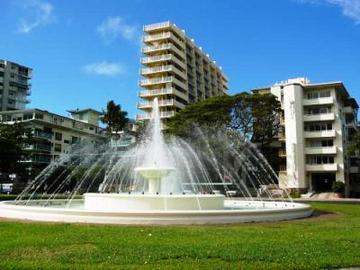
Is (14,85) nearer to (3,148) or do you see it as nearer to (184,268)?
(3,148)

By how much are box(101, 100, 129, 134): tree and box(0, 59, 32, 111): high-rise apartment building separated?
50356mm

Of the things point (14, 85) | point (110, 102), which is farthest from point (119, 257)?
point (14, 85)

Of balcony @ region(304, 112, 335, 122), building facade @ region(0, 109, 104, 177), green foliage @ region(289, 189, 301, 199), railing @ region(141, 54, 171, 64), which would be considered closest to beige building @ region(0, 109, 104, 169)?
building facade @ region(0, 109, 104, 177)

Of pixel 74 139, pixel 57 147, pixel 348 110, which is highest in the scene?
pixel 348 110

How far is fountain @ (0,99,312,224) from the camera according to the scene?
18.3 m

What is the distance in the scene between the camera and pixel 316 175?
253 ft

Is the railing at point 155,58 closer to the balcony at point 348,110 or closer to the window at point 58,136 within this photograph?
the window at point 58,136

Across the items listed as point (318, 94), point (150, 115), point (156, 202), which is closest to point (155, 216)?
point (156, 202)

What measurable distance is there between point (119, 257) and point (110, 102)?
79988 mm

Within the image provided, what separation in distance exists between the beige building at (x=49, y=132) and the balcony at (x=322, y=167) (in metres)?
56.4

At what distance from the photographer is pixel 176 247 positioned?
38.0 ft

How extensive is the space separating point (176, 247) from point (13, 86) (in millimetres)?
127494

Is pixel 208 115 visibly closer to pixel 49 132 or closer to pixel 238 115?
pixel 238 115

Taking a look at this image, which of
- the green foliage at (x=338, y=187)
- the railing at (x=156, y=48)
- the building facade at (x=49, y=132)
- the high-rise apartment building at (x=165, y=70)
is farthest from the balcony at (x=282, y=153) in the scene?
the building facade at (x=49, y=132)
